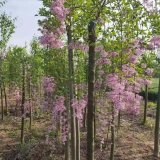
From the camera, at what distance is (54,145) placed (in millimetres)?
19797

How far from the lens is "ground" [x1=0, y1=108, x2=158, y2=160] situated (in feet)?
63.2

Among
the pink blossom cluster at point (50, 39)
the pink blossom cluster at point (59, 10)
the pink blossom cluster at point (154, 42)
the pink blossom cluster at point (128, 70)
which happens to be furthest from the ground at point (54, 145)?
the pink blossom cluster at point (154, 42)

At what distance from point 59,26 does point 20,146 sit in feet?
29.5

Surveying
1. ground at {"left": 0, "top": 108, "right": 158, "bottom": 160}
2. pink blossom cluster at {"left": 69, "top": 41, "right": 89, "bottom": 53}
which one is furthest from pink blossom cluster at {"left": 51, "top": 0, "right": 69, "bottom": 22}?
ground at {"left": 0, "top": 108, "right": 158, "bottom": 160}

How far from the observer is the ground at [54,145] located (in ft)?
63.2

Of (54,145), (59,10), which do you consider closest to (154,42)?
(59,10)

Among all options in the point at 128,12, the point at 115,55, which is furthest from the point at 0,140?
the point at 128,12

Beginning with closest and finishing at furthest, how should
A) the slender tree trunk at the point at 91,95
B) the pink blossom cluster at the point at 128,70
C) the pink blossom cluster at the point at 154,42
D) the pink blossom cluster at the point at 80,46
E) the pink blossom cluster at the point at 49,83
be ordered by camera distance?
the slender tree trunk at the point at 91,95, the pink blossom cluster at the point at 154,42, the pink blossom cluster at the point at 80,46, the pink blossom cluster at the point at 128,70, the pink blossom cluster at the point at 49,83

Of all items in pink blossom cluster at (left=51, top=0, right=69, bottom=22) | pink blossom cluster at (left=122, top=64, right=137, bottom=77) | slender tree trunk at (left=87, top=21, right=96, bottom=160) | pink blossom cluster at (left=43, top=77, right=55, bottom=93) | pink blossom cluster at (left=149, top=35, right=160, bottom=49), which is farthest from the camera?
pink blossom cluster at (left=43, top=77, right=55, bottom=93)

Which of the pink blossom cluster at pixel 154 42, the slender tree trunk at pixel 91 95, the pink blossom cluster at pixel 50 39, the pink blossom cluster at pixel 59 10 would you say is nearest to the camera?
the slender tree trunk at pixel 91 95

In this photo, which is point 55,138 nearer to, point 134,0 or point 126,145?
point 126,145

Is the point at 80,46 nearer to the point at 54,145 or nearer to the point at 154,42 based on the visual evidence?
the point at 154,42

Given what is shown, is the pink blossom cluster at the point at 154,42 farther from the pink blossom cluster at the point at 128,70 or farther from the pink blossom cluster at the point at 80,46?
the pink blossom cluster at the point at 80,46

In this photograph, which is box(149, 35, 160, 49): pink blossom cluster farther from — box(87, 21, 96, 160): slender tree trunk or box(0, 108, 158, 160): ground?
box(0, 108, 158, 160): ground
